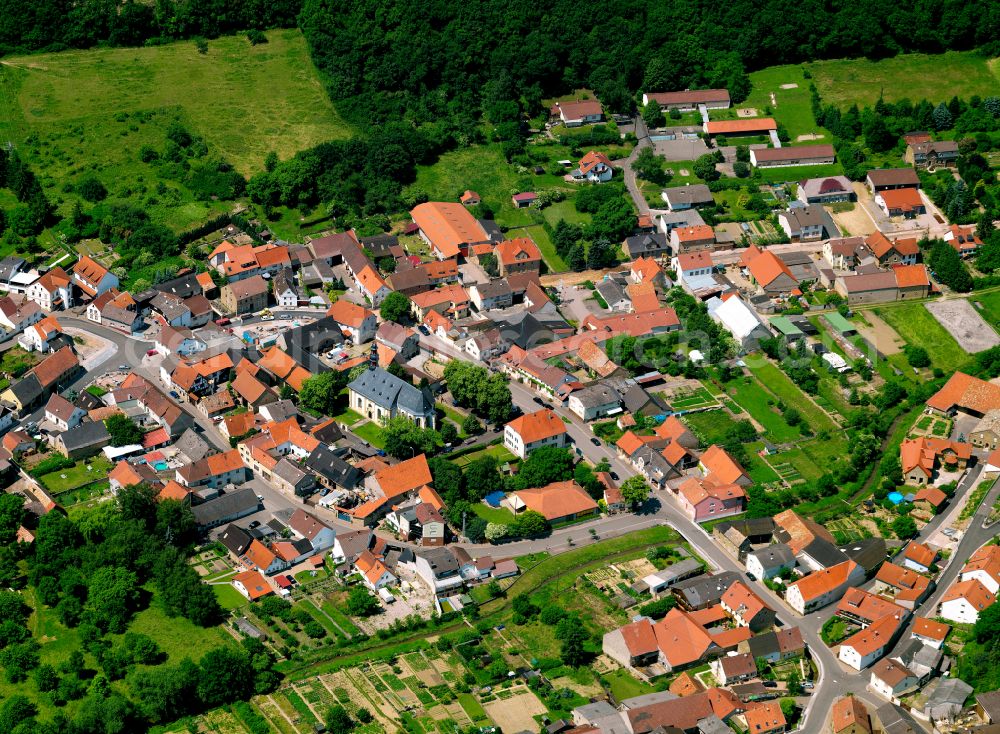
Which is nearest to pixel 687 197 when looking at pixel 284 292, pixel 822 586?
pixel 284 292

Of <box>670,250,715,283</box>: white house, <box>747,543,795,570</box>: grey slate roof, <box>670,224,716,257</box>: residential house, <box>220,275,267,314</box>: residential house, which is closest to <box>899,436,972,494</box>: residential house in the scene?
<box>747,543,795,570</box>: grey slate roof

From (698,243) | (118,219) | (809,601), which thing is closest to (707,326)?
(698,243)

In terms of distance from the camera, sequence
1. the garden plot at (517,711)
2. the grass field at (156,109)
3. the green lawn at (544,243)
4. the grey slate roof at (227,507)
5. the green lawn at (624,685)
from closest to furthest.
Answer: the garden plot at (517,711)
the green lawn at (624,685)
the grey slate roof at (227,507)
the green lawn at (544,243)
the grass field at (156,109)

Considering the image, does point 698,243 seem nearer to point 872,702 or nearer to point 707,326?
point 707,326

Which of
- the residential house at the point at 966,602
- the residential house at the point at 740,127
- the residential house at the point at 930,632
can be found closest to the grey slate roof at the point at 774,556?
the residential house at the point at 930,632

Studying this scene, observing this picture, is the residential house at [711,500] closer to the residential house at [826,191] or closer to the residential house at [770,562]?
the residential house at [770,562]
